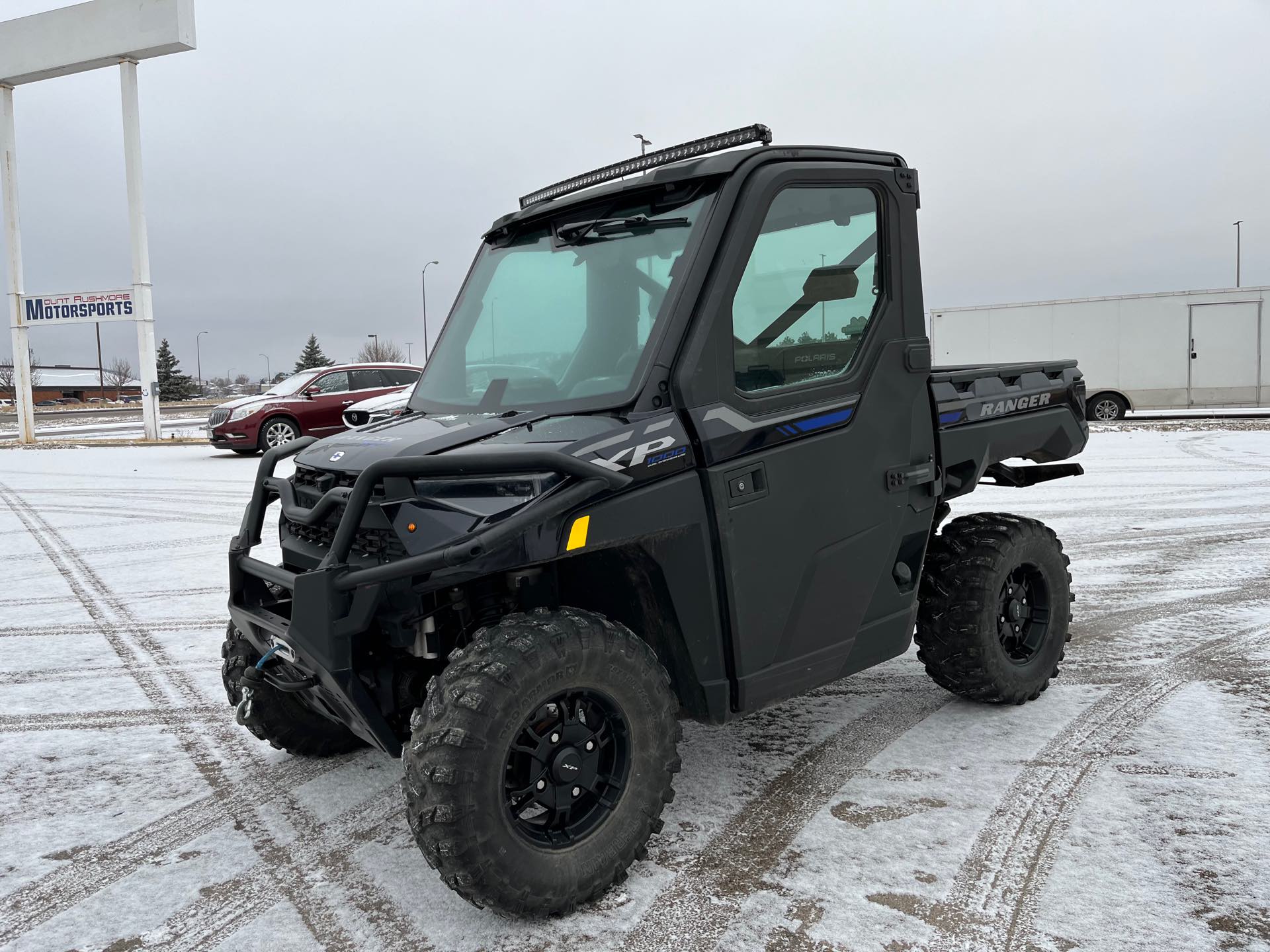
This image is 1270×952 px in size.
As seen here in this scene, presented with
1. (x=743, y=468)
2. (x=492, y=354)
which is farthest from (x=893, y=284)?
(x=492, y=354)

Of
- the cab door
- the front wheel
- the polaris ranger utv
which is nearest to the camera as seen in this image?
the front wheel

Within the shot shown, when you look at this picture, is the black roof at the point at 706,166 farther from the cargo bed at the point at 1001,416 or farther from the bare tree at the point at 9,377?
the bare tree at the point at 9,377

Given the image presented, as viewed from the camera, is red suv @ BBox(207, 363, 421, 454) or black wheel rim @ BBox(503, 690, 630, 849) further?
red suv @ BBox(207, 363, 421, 454)

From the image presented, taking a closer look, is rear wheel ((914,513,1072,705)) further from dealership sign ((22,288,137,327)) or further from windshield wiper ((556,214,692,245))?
dealership sign ((22,288,137,327))

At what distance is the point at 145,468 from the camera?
54.7 ft

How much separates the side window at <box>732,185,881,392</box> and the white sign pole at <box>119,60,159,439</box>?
22.9 meters

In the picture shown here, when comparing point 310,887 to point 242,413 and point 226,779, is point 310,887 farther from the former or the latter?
point 242,413

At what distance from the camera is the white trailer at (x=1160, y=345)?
21.1 metres

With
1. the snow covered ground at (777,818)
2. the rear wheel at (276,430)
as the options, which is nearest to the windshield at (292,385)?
the rear wheel at (276,430)

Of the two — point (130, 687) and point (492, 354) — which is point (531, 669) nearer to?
point (492, 354)

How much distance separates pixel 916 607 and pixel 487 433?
2032mm

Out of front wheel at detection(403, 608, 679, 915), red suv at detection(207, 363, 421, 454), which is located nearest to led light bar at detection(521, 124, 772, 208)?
front wheel at detection(403, 608, 679, 915)

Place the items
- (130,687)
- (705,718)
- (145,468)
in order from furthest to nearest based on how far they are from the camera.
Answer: (145,468) → (130,687) → (705,718)

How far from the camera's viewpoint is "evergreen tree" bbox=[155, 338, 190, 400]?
244 ft
